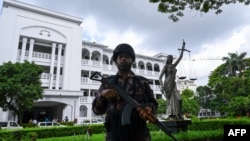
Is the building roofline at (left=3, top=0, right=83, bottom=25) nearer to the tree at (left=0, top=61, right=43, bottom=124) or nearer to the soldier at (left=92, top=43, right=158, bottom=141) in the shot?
the tree at (left=0, top=61, right=43, bottom=124)

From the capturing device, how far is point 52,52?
2656 centimetres

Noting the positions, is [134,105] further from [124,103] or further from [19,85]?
[19,85]

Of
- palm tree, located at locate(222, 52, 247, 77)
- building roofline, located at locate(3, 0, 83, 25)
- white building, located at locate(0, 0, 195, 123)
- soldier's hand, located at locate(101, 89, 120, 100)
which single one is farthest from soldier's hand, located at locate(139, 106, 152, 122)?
palm tree, located at locate(222, 52, 247, 77)

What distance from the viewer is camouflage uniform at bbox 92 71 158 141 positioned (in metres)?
2.14

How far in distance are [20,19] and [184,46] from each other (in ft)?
73.4

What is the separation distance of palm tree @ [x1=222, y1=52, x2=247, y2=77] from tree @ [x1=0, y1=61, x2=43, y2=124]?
31.4m

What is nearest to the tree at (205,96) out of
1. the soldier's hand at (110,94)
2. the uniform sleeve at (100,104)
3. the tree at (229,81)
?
the tree at (229,81)

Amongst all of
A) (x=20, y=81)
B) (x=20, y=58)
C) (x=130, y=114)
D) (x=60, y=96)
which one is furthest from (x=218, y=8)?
(x=20, y=58)

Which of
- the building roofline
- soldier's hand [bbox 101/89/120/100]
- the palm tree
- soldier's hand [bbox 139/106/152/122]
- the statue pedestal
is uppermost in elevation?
the building roofline

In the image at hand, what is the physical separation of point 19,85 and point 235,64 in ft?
110

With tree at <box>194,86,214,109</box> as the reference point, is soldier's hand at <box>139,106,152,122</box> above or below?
below

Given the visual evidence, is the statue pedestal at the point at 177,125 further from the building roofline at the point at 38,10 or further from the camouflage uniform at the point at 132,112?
the building roofline at the point at 38,10

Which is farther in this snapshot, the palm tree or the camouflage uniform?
the palm tree

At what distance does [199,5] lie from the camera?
7.60 metres
